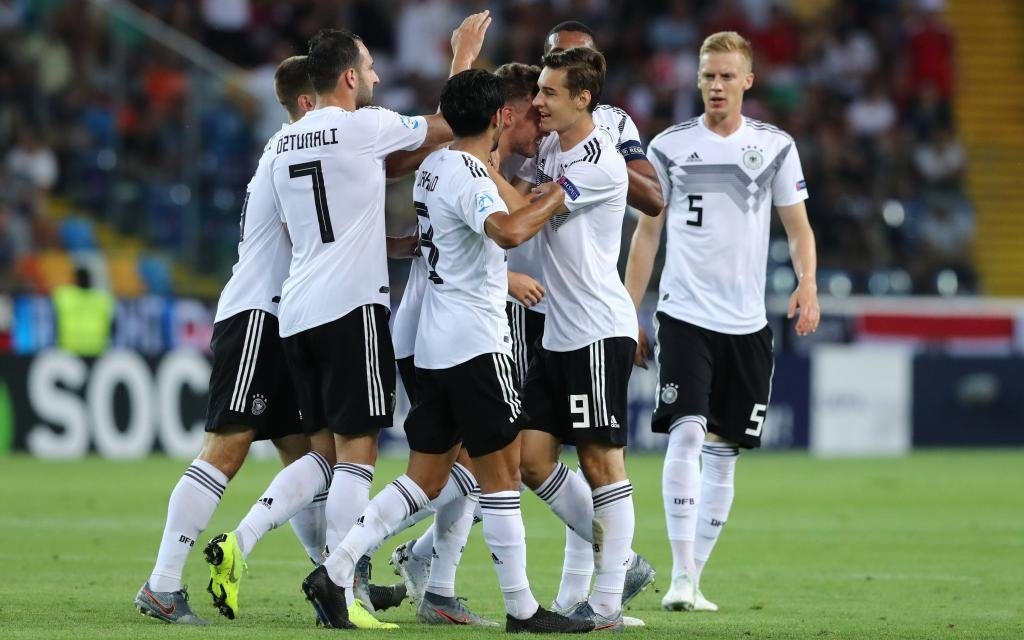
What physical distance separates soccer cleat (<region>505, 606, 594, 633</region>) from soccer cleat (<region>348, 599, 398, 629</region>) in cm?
51

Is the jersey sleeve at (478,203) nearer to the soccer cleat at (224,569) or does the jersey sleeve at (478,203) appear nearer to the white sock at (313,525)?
the soccer cleat at (224,569)

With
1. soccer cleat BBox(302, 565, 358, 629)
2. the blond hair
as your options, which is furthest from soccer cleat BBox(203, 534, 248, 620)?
the blond hair

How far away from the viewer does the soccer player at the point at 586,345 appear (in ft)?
22.8

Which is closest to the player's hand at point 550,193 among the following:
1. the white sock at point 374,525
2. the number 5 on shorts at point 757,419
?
the white sock at point 374,525

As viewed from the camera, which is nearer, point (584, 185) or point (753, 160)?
point (584, 185)

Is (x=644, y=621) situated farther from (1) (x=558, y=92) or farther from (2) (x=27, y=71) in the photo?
(2) (x=27, y=71)

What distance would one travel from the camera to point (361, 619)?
6.75 meters

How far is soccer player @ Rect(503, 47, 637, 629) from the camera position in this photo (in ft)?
22.8

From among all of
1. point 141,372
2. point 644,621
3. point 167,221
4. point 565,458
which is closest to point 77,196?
point 167,221

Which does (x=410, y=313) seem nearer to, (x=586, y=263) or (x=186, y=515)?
(x=586, y=263)

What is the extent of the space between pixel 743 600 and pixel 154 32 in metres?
12.1

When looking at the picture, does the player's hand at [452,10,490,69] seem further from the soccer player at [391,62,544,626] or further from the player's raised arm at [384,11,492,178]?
the soccer player at [391,62,544,626]

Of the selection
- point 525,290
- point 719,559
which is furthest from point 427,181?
point 719,559

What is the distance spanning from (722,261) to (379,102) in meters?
12.6
